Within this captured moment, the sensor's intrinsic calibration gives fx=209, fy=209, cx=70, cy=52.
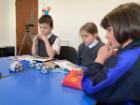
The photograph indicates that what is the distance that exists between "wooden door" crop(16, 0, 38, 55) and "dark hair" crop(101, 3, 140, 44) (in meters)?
3.55

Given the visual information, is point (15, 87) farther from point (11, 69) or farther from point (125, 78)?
point (125, 78)

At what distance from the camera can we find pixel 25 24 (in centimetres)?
470

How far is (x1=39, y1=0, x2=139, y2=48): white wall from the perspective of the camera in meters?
3.33

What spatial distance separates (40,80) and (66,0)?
2536 mm

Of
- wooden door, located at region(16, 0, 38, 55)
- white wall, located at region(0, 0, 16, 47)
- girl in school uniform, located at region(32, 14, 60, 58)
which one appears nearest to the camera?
girl in school uniform, located at region(32, 14, 60, 58)

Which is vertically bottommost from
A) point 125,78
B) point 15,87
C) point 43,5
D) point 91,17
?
point 15,87

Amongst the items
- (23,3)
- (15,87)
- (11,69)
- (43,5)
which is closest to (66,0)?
(43,5)

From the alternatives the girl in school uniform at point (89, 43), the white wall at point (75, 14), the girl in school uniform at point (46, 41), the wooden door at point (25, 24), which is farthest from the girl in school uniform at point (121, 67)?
the wooden door at point (25, 24)

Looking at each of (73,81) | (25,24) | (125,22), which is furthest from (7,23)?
(125,22)

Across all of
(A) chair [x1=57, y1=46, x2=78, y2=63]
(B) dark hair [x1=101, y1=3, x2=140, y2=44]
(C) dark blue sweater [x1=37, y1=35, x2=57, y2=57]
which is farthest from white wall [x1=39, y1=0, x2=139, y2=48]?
(B) dark hair [x1=101, y1=3, x2=140, y2=44]

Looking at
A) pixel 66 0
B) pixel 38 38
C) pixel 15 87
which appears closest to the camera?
pixel 15 87

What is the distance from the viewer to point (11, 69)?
1724 millimetres

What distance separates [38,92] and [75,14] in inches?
103

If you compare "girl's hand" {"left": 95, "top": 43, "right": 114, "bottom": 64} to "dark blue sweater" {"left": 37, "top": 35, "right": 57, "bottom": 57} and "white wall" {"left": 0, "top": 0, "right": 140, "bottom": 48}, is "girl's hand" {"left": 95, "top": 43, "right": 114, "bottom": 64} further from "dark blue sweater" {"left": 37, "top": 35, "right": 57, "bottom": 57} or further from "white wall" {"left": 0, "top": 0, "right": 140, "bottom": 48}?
"white wall" {"left": 0, "top": 0, "right": 140, "bottom": 48}
